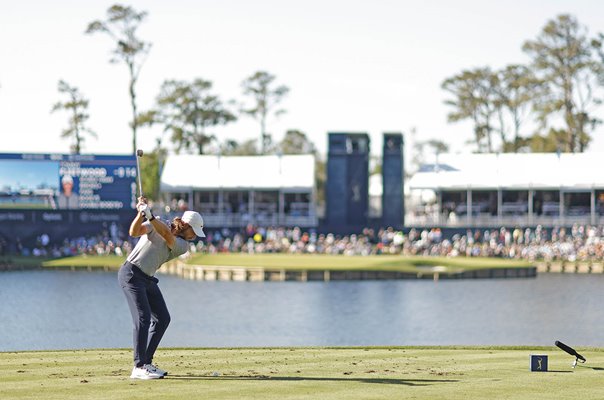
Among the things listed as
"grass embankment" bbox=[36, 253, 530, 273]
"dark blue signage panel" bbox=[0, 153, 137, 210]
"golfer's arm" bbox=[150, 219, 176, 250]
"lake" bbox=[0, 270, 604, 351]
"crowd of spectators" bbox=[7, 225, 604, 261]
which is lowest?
"lake" bbox=[0, 270, 604, 351]

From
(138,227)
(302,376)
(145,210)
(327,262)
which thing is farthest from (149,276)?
(327,262)

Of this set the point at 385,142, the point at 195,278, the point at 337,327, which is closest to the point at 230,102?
the point at 385,142

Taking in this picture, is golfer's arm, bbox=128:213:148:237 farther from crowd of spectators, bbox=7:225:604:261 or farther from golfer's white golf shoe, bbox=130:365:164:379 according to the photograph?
crowd of spectators, bbox=7:225:604:261

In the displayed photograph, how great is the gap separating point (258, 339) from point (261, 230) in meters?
38.6

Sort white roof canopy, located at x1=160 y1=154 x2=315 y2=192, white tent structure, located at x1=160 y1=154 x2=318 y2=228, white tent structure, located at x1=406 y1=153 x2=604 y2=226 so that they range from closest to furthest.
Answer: white tent structure, located at x1=406 y1=153 x2=604 y2=226 < white tent structure, located at x1=160 y1=154 x2=318 y2=228 < white roof canopy, located at x1=160 y1=154 x2=315 y2=192

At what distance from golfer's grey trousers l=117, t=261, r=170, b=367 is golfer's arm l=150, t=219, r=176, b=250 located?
0.54m

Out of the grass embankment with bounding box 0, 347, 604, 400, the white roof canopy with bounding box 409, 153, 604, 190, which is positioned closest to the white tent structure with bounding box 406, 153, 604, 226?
the white roof canopy with bounding box 409, 153, 604, 190

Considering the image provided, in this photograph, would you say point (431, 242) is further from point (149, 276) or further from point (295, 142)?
Answer: point (149, 276)

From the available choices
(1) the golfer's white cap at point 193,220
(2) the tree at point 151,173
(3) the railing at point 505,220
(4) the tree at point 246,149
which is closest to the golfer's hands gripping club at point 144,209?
(1) the golfer's white cap at point 193,220

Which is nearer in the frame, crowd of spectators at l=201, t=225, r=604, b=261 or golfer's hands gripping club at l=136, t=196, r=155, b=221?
golfer's hands gripping club at l=136, t=196, r=155, b=221

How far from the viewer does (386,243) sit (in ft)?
235

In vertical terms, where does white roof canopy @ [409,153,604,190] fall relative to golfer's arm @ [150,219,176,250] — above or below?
above

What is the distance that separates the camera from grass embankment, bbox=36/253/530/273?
60156 mm

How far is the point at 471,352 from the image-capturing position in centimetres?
2064
